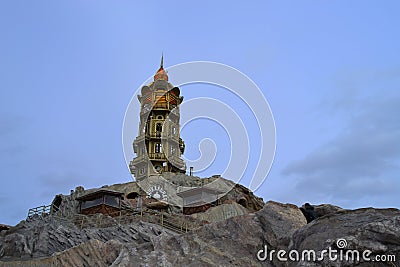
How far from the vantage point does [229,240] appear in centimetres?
2573

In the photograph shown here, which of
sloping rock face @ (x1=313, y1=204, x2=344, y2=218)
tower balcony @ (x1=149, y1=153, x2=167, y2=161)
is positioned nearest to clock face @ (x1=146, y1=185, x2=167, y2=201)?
tower balcony @ (x1=149, y1=153, x2=167, y2=161)

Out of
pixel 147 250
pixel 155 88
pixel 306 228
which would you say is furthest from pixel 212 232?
pixel 155 88

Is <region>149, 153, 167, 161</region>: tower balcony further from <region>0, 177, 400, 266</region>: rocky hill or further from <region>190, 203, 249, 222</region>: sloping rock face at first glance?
<region>0, 177, 400, 266</region>: rocky hill

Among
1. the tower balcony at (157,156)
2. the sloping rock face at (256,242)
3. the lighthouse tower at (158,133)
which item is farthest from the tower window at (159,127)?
the sloping rock face at (256,242)

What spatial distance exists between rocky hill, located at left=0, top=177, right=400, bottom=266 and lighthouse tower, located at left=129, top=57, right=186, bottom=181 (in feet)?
174

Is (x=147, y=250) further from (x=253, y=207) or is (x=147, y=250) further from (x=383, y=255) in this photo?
(x=253, y=207)

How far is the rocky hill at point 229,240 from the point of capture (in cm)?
1888

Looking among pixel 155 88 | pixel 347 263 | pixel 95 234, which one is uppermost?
pixel 155 88

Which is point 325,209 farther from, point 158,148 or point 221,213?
point 158,148

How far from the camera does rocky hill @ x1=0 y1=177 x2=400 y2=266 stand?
61.9 ft

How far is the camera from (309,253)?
19438mm

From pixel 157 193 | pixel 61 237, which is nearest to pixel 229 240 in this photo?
pixel 61 237

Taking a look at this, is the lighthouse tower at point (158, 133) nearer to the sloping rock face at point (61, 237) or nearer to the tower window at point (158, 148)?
the tower window at point (158, 148)

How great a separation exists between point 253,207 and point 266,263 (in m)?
47.6
